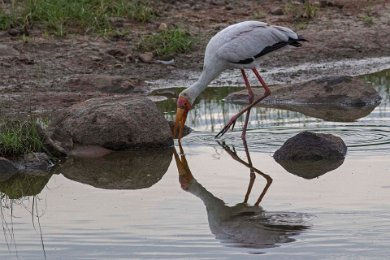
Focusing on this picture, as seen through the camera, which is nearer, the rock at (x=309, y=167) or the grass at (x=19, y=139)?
the rock at (x=309, y=167)

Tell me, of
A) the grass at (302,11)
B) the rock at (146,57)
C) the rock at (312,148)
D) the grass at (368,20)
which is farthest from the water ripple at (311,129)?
the grass at (368,20)

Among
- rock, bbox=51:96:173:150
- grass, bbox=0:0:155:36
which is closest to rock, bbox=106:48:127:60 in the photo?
grass, bbox=0:0:155:36

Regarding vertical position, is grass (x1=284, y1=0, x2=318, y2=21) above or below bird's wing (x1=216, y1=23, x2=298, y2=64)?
below

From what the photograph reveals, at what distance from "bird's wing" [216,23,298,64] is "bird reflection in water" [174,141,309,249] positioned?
6.90 ft

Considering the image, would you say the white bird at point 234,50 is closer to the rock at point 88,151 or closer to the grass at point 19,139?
the rock at point 88,151

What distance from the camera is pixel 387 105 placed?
11305 mm

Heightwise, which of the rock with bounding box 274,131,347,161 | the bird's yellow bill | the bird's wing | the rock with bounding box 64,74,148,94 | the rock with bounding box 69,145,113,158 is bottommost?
the rock with bounding box 64,74,148,94

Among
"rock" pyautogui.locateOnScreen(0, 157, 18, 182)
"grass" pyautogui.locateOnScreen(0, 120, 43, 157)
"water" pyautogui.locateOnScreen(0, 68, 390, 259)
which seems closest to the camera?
"water" pyautogui.locateOnScreen(0, 68, 390, 259)

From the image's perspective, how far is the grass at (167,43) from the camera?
44.2 feet

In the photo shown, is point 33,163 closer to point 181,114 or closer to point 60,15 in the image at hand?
point 181,114

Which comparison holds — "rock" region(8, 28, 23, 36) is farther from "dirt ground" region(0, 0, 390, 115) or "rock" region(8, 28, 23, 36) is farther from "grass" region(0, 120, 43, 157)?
"grass" region(0, 120, 43, 157)

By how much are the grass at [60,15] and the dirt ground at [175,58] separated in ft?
0.57

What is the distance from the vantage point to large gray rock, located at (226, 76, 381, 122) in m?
11.4

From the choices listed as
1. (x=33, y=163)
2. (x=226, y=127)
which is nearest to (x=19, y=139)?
(x=33, y=163)
